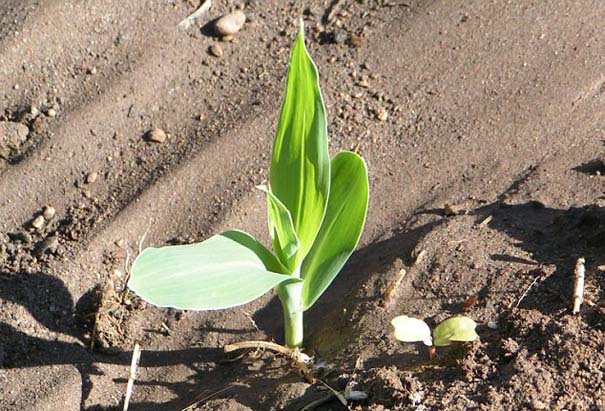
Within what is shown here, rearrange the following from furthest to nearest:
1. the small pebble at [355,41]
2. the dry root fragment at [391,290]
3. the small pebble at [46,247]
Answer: the small pebble at [355,41] < the small pebble at [46,247] < the dry root fragment at [391,290]

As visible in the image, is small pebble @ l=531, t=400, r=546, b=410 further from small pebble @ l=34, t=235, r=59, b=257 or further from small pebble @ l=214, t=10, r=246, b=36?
small pebble @ l=214, t=10, r=246, b=36

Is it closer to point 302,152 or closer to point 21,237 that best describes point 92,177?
point 21,237

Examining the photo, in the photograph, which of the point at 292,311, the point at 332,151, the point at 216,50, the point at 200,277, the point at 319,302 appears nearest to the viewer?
the point at 200,277

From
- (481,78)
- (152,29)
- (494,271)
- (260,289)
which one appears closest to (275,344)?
(260,289)

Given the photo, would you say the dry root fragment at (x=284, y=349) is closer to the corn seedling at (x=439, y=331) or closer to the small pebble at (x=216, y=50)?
the corn seedling at (x=439, y=331)

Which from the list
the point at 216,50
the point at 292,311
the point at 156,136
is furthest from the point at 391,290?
the point at 216,50

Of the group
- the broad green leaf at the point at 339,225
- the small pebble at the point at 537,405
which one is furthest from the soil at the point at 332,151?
the broad green leaf at the point at 339,225

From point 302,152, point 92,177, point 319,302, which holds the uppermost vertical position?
point 302,152
